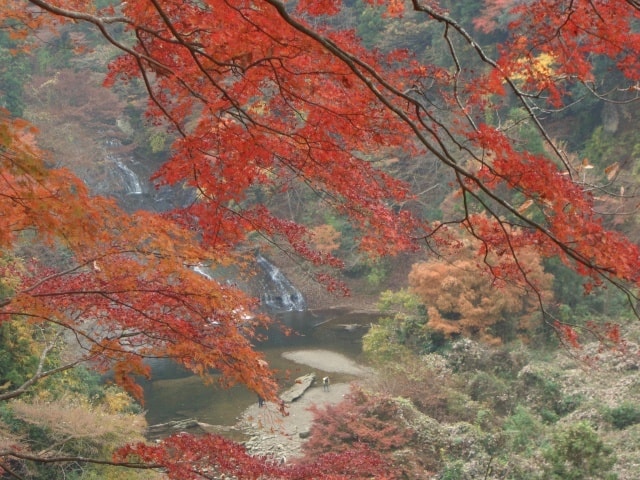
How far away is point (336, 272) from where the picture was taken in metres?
20.7

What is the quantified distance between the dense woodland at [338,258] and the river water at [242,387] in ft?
5.12

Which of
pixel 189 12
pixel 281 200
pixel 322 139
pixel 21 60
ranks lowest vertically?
pixel 322 139

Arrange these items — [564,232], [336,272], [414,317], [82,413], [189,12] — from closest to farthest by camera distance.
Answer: [564,232], [189,12], [82,413], [414,317], [336,272]

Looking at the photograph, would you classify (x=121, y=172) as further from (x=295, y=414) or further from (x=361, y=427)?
(x=361, y=427)

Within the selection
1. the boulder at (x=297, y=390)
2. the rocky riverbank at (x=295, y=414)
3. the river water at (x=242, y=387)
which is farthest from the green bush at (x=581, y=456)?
the boulder at (x=297, y=390)

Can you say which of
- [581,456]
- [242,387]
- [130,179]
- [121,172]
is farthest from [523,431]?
[121,172]

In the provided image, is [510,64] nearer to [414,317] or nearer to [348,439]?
[348,439]

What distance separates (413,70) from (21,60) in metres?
18.2

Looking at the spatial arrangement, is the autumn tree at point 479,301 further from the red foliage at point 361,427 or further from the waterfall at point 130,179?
the waterfall at point 130,179

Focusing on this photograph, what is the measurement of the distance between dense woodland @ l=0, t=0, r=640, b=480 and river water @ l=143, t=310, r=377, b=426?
61.5 inches

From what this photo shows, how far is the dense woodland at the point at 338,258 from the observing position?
2.88 metres

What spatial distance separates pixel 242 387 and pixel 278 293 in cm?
708

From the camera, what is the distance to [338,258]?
9.95 metres

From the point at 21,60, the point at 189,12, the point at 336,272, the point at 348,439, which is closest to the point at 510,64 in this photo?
the point at 189,12
